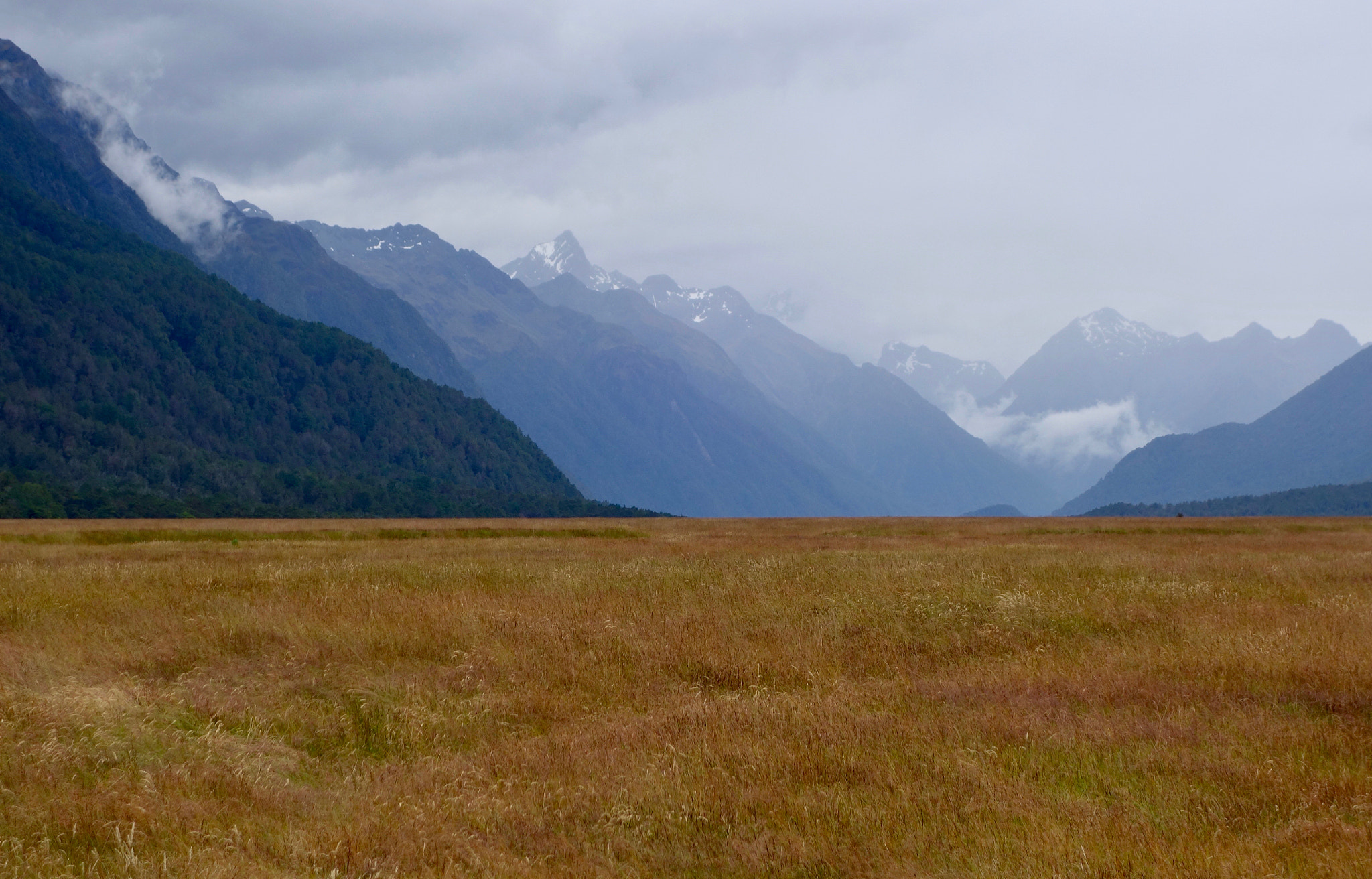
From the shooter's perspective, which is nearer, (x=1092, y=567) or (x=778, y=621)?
(x=778, y=621)

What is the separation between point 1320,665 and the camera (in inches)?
521

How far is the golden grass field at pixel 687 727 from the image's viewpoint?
26.6 feet

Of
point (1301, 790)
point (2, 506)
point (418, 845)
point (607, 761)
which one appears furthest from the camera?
point (2, 506)

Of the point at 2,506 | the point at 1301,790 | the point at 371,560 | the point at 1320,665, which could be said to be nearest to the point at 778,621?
the point at 1320,665

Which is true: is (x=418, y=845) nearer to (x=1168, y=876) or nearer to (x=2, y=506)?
(x=1168, y=876)

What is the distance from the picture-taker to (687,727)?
11.3 m

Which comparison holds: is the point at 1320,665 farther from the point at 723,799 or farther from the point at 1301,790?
the point at 723,799

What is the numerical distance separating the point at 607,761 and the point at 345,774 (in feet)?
9.79

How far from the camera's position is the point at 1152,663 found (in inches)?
546

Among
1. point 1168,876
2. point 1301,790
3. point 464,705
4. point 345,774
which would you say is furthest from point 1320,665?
point 345,774

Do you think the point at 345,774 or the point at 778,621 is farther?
the point at 778,621

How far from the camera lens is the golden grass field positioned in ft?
26.6

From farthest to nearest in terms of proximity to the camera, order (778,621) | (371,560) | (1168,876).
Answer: (371,560) → (778,621) → (1168,876)

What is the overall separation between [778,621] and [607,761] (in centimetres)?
791
